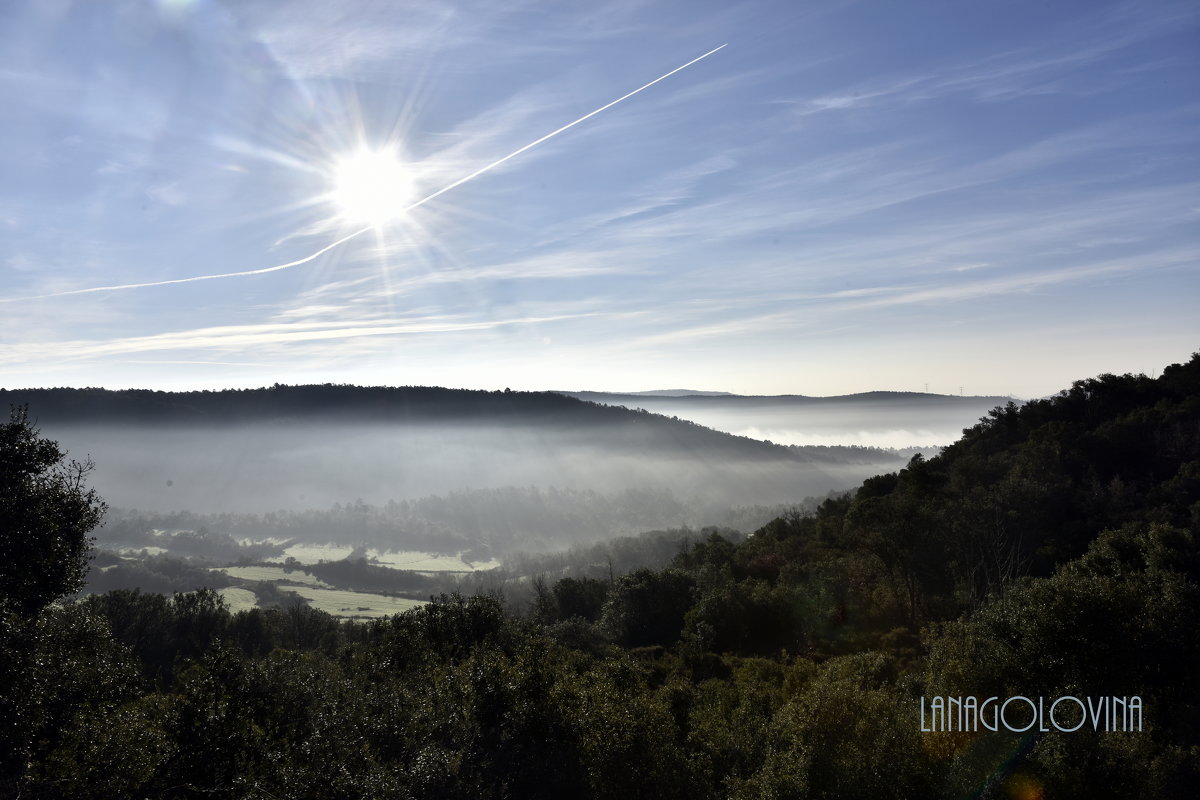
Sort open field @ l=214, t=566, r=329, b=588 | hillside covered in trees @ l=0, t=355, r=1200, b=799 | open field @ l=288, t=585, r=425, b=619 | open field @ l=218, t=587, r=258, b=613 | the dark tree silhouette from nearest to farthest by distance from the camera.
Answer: hillside covered in trees @ l=0, t=355, r=1200, b=799
the dark tree silhouette
open field @ l=218, t=587, r=258, b=613
open field @ l=288, t=585, r=425, b=619
open field @ l=214, t=566, r=329, b=588

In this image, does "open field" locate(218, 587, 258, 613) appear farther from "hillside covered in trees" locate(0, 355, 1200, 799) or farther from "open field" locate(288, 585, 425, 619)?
"hillside covered in trees" locate(0, 355, 1200, 799)

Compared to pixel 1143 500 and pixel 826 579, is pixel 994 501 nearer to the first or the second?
pixel 1143 500

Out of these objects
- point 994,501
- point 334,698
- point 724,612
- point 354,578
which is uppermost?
point 994,501

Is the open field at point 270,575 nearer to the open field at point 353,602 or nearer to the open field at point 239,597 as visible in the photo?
the open field at point 353,602

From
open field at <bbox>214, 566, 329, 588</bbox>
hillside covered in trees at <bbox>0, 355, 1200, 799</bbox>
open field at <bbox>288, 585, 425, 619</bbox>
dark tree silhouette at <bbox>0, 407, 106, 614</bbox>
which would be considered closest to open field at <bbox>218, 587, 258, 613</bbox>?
open field at <bbox>288, 585, 425, 619</bbox>

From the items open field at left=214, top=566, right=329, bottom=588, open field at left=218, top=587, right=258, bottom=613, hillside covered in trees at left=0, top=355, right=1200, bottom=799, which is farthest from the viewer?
open field at left=214, top=566, right=329, bottom=588

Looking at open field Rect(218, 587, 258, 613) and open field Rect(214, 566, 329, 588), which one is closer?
open field Rect(218, 587, 258, 613)

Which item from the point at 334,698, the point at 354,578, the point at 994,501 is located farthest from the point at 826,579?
the point at 354,578

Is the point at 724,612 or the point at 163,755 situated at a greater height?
the point at 163,755

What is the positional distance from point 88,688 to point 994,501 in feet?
187

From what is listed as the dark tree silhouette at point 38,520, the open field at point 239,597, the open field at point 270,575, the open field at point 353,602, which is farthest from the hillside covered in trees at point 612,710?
the open field at point 270,575

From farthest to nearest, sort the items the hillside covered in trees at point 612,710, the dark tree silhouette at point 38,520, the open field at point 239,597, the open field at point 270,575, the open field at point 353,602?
1. the open field at point 270,575
2. the open field at point 353,602
3. the open field at point 239,597
4. the dark tree silhouette at point 38,520
5. the hillside covered in trees at point 612,710

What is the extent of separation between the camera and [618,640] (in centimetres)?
6066

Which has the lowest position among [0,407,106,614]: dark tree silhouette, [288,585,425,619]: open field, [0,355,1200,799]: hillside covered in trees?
[288,585,425,619]: open field
